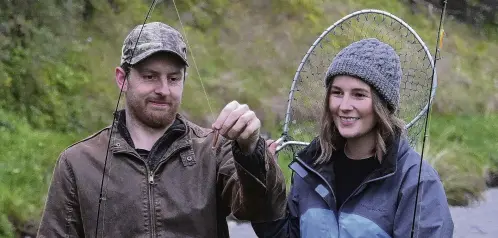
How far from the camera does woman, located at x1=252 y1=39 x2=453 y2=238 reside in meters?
2.35

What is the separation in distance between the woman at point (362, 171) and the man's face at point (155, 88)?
523 millimetres

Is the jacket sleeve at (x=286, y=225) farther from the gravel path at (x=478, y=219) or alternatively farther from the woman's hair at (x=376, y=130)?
the gravel path at (x=478, y=219)


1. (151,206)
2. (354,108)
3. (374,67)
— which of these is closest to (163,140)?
(151,206)

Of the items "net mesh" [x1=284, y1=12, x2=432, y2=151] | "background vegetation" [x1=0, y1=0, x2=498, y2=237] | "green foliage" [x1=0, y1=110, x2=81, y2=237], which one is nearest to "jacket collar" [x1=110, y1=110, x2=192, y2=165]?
"net mesh" [x1=284, y1=12, x2=432, y2=151]

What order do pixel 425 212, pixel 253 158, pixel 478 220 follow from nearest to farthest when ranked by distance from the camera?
pixel 253 158 < pixel 425 212 < pixel 478 220

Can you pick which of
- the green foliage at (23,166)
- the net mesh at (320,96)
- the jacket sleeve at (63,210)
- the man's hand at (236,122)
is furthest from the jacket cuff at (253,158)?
the green foliage at (23,166)

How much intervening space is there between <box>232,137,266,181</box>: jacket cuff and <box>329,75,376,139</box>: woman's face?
0.42 m

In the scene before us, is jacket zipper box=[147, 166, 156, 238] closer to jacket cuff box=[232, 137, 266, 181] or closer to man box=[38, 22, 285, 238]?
man box=[38, 22, 285, 238]

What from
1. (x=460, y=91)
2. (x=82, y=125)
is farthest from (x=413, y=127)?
(x=460, y=91)

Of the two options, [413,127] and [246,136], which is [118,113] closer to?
[246,136]

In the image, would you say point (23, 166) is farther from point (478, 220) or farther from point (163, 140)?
point (478, 220)

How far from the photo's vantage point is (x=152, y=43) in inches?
93.3

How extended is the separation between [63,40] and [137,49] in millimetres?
6716

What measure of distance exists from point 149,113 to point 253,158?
1.37 feet
